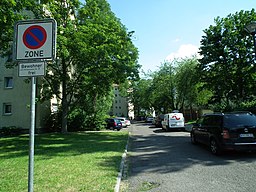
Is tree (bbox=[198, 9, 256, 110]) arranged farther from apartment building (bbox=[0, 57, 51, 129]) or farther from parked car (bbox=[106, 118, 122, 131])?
apartment building (bbox=[0, 57, 51, 129])

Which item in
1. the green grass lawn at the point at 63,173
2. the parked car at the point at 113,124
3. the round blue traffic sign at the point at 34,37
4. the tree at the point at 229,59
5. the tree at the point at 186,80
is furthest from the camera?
the tree at the point at 186,80

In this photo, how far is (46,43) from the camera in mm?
3943

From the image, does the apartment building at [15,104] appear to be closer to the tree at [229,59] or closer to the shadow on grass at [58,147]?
the shadow on grass at [58,147]

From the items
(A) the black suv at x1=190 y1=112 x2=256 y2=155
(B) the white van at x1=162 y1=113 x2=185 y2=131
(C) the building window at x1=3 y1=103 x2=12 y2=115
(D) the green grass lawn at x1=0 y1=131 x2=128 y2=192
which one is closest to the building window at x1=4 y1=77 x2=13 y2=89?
(C) the building window at x1=3 y1=103 x2=12 y2=115

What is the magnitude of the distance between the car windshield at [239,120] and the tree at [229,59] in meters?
18.5

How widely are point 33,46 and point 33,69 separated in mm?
381

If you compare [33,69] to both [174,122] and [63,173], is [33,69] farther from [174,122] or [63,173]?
[174,122]

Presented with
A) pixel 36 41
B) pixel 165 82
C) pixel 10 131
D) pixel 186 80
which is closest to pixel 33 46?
pixel 36 41

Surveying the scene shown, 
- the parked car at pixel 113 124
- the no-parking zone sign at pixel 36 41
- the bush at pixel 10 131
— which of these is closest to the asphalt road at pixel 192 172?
the no-parking zone sign at pixel 36 41

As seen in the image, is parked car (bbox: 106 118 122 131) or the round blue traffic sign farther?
parked car (bbox: 106 118 122 131)

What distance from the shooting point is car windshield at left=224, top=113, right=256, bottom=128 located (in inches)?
388

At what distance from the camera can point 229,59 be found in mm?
29062

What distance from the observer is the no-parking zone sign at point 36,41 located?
3920 millimetres

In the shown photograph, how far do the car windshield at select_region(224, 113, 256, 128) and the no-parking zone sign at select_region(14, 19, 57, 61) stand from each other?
806 cm
